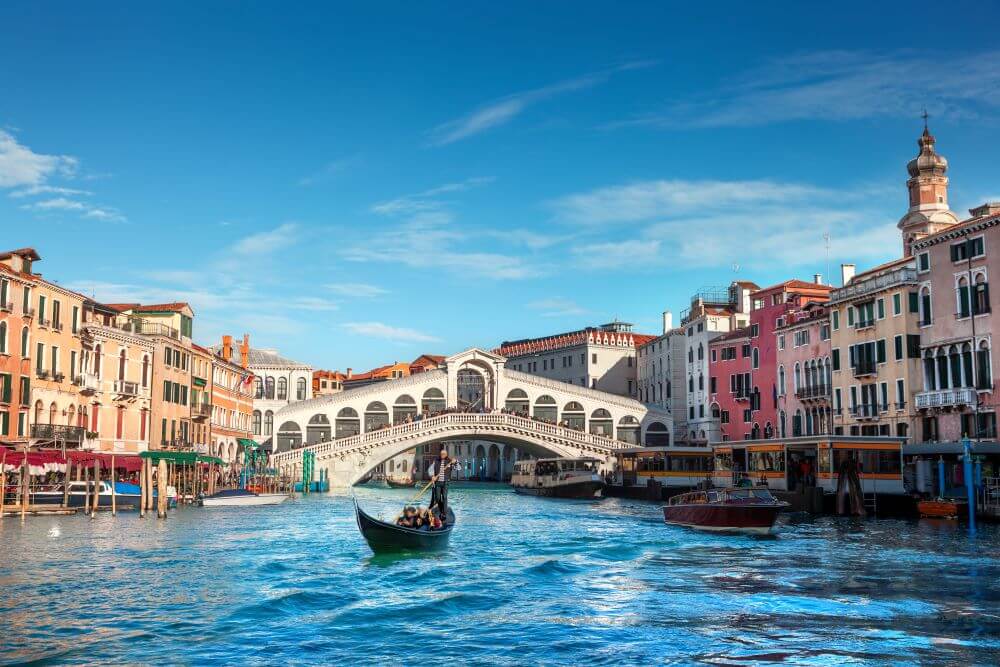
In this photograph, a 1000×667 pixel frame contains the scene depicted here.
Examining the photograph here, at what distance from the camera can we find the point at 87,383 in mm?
36031

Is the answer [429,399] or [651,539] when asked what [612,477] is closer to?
[429,399]

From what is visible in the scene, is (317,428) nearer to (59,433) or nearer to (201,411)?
(201,411)

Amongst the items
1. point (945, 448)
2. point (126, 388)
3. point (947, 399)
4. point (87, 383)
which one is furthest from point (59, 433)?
point (947, 399)

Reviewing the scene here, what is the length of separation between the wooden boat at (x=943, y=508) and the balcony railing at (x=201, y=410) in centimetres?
2907

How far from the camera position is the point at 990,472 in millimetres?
32844

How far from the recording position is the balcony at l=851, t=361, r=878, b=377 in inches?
1581

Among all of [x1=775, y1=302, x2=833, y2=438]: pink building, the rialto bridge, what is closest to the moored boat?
the rialto bridge

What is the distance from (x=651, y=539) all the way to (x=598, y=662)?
561 inches

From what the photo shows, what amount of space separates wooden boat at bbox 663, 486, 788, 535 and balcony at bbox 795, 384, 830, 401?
60.9ft

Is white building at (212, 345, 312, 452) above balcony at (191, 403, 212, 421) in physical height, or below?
above

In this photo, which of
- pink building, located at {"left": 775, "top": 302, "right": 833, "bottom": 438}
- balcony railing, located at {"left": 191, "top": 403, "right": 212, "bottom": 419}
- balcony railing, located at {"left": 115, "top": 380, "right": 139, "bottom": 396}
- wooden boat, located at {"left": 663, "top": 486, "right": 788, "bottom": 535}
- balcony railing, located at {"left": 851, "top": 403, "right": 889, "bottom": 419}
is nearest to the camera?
wooden boat, located at {"left": 663, "top": 486, "right": 788, "bottom": 535}

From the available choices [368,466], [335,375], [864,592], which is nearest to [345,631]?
[864,592]

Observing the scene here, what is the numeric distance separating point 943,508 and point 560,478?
22628 millimetres

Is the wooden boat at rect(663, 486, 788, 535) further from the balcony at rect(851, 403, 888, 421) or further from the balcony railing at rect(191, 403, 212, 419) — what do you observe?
the balcony railing at rect(191, 403, 212, 419)
